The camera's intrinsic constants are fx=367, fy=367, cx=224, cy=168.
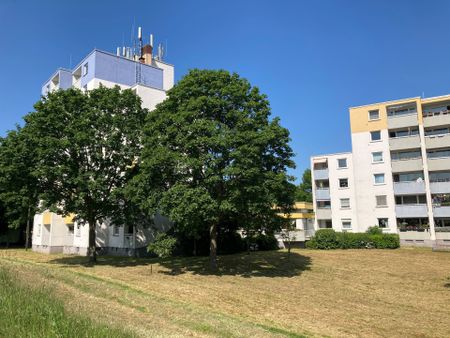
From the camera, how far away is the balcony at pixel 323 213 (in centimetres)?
5012

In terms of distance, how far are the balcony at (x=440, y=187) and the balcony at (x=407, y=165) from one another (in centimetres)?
243

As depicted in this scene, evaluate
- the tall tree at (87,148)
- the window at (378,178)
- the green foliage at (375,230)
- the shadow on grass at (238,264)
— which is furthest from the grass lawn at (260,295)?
the window at (378,178)

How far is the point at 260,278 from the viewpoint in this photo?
22.2m

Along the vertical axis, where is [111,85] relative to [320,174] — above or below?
above

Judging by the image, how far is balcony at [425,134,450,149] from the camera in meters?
43.1

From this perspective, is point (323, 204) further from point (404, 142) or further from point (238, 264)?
point (238, 264)

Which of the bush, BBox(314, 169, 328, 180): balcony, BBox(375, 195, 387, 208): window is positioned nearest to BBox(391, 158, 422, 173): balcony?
BBox(375, 195, 387, 208): window

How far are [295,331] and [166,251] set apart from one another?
444 inches

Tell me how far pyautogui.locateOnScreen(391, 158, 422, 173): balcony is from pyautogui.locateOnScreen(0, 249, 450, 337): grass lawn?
17.5 metres

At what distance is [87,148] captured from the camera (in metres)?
25.4

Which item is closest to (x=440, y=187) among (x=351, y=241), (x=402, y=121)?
(x=402, y=121)

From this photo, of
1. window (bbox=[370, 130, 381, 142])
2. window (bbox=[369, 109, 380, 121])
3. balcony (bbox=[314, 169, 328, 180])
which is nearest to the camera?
window (bbox=[370, 130, 381, 142])

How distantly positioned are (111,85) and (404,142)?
35.7 metres

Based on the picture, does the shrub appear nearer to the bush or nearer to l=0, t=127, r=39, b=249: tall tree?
the bush
